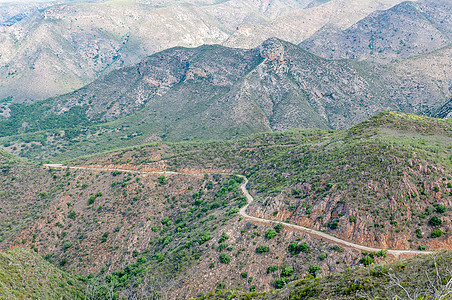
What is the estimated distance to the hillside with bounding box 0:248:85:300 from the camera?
39625 mm

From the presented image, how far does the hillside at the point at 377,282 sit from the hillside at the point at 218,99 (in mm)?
87060

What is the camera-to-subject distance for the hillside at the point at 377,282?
23.7 m

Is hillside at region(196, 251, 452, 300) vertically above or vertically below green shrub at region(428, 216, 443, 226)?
above

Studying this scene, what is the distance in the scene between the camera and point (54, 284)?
47.5 metres

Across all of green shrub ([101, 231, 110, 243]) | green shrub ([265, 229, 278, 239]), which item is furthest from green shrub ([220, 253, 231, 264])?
green shrub ([101, 231, 110, 243])

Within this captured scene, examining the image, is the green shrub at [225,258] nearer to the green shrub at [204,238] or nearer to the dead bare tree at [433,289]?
the green shrub at [204,238]

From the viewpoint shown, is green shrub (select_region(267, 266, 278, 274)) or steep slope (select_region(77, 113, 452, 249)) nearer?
steep slope (select_region(77, 113, 452, 249))

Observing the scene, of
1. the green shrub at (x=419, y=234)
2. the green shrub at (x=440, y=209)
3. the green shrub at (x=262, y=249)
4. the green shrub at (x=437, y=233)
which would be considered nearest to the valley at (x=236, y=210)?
the green shrub at (x=440, y=209)

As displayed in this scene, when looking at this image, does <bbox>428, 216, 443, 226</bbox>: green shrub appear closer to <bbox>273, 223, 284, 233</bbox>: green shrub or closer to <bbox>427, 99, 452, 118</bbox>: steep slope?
<bbox>273, 223, 284, 233</bbox>: green shrub

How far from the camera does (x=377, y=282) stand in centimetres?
2648

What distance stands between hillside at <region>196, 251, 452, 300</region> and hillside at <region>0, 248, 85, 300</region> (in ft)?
102

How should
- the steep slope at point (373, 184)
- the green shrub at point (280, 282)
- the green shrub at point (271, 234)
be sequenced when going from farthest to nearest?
the green shrub at point (271, 234) < the steep slope at point (373, 184) < the green shrub at point (280, 282)

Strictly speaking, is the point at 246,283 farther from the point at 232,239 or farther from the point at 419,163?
→ the point at 419,163

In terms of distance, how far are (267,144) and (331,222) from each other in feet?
151
